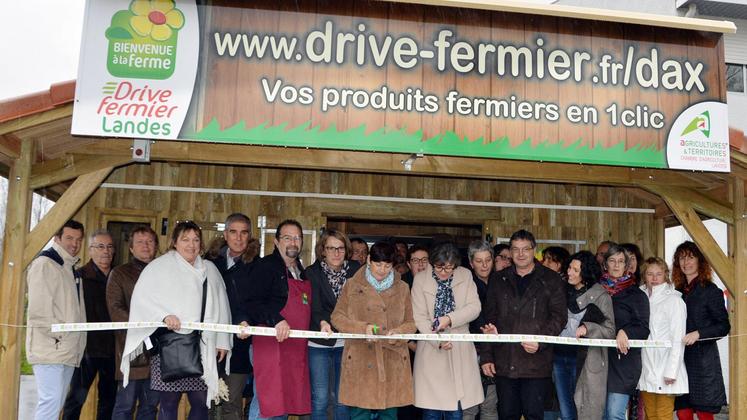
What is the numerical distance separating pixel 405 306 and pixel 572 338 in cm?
132

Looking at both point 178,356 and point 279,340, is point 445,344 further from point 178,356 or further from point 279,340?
point 178,356

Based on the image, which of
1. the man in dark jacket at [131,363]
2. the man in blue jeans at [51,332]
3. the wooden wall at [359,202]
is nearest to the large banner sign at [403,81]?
the man in dark jacket at [131,363]

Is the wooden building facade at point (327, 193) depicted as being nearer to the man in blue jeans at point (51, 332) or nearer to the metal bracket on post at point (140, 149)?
the man in blue jeans at point (51, 332)

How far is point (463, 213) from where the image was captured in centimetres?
849

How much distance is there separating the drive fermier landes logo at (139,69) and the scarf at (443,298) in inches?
93.3

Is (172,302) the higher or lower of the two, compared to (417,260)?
lower

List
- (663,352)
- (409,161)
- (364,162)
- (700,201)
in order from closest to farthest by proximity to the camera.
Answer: (663,352) → (409,161) → (364,162) → (700,201)

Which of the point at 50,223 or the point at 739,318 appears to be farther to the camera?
the point at 739,318

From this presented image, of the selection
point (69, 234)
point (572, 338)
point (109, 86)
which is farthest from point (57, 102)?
point (572, 338)

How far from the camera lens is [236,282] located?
17.3 ft

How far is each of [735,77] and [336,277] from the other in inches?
512

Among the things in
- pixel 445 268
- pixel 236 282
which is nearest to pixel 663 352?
pixel 445 268

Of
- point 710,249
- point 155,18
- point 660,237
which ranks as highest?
point 155,18

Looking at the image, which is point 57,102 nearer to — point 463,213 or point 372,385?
point 372,385
